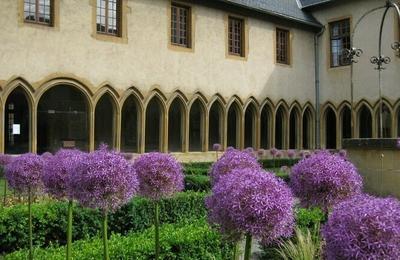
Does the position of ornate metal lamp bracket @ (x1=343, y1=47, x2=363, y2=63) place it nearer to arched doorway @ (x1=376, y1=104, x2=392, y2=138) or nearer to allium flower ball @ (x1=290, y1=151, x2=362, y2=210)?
arched doorway @ (x1=376, y1=104, x2=392, y2=138)

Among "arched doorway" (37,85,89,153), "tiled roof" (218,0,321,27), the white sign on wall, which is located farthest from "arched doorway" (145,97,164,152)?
"tiled roof" (218,0,321,27)

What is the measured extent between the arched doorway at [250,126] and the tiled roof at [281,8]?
386 centimetres

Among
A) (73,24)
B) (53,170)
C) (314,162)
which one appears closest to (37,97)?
(73,24)

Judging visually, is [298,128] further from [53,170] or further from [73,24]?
[53,170]

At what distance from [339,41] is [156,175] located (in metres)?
20.9

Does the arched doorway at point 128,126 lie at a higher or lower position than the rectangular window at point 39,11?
lower

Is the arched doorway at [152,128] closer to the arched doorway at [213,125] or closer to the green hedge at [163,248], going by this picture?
the arched doorway at [213,125]

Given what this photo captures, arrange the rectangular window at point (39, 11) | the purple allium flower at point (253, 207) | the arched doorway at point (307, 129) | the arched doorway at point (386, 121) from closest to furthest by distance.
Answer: the purple allium flower at point (253, 207), the rectangular window at point (39, 11), the arched doorway at point (386, 121), the arched doorway at point (307, 129)

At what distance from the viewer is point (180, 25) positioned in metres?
18.6

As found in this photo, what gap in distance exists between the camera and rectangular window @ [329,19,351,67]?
23.0m

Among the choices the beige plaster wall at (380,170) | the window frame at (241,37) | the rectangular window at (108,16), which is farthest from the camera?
the window frame at (241,37)

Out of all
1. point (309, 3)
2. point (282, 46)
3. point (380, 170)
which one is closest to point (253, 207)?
point (380, 170)

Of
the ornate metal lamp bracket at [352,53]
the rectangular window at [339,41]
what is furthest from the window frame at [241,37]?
the rectangular window at [339,41]

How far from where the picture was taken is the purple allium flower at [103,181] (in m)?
3.23
